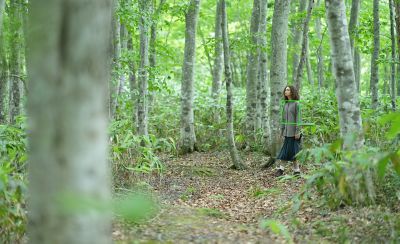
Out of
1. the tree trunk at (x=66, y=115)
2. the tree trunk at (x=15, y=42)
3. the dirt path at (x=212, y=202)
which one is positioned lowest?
the dirt path at (x=212, y=202)

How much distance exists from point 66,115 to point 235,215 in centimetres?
565

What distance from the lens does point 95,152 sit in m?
2.75

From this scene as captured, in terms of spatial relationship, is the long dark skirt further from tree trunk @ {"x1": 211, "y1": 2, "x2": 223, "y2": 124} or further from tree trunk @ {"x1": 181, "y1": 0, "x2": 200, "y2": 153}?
Answer: tree trunk @ {"x1": 211, "y1": 2, "x2": 223, "y2": 124}

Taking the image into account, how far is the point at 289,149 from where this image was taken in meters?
11.0

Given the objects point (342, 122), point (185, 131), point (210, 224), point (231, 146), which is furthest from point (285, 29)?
point (210, 224)

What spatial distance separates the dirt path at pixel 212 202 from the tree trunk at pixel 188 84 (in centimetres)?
64

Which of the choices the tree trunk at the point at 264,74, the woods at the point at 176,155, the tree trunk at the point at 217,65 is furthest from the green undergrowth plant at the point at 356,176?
the tree trunk at the point at 217,65

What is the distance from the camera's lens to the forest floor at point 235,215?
230 inches

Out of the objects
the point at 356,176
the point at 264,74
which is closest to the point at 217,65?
the point at 264,74

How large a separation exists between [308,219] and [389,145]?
222 cm

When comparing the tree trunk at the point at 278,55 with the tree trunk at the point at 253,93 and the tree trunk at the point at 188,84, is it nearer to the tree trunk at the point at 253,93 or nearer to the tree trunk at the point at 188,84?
the tree trunk at the point at 188,84

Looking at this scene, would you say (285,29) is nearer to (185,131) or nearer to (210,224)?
(185,131)

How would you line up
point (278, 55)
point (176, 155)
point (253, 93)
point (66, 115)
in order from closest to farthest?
point (66, 115) → point (278, 55) → point (176, 155) → point (253, 93)

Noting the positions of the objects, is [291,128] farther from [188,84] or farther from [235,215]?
[188,84]
